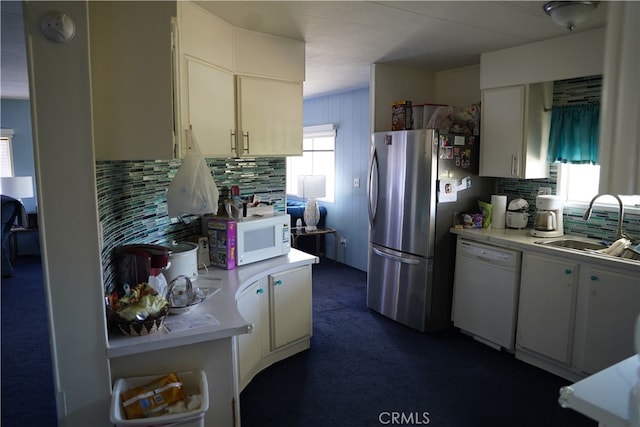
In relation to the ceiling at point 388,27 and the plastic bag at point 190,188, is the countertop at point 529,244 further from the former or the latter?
the plastic bag at point 190,188

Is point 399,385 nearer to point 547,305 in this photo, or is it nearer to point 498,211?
point 547,305

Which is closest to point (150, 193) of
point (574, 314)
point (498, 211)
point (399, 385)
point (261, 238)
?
point (261, 238)

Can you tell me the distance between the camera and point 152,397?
5.36 feet

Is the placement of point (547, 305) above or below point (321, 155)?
below

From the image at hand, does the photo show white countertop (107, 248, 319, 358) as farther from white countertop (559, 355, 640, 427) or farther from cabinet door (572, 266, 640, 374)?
cabinet door (572, 266, 640, 374)

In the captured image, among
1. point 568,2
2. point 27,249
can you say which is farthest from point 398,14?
point 27,249

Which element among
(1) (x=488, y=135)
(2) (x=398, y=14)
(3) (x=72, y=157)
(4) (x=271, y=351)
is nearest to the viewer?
(3) (x=72, y=157)

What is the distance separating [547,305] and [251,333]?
197 centimetres

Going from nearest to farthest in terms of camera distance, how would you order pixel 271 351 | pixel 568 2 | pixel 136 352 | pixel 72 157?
pixel 72 157 → pixel 136 352 → pixel 568 2 → pixel 271 351

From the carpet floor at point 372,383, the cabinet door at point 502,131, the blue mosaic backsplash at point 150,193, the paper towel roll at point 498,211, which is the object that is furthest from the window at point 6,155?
the paper towel roll at point 498,211

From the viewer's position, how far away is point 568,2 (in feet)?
7.57

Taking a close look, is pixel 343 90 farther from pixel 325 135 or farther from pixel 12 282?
pixel 12 282

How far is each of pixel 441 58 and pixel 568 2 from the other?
1.52 metres

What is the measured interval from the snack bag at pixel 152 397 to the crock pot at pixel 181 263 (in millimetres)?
634
